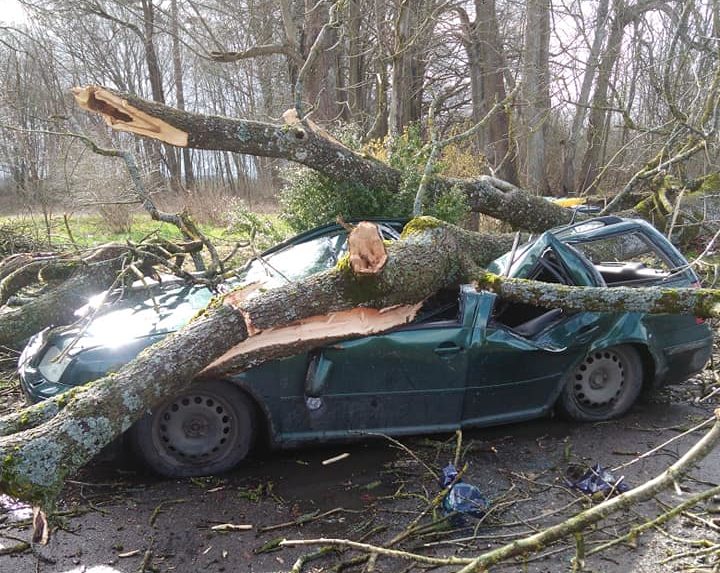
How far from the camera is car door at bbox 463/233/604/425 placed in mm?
4230

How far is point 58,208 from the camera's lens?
38.8 ft

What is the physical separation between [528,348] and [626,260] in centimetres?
258

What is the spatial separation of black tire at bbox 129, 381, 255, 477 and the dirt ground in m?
0.12

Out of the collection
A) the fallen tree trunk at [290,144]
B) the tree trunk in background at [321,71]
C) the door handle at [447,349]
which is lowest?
the door handle at [447,349]

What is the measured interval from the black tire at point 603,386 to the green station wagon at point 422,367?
1 cm

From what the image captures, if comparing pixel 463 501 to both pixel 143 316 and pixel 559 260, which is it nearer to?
pixel 559 260

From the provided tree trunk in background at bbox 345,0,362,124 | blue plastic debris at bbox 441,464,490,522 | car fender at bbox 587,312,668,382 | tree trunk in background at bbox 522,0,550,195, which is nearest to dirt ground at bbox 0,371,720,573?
blue plastic debris at bbox 441,464,490,522

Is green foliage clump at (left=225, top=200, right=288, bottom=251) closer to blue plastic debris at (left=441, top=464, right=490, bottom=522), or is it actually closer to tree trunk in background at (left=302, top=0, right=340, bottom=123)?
blue plastic debris at (left=441, top=464, right=490, bottom=522)

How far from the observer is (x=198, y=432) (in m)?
3.91

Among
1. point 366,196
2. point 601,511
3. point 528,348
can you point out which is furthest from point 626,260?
point 601,511

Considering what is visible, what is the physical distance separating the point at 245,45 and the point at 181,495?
1594cm

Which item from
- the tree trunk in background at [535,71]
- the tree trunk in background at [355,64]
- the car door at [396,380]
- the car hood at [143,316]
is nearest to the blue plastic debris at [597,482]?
the car door at [396,380]

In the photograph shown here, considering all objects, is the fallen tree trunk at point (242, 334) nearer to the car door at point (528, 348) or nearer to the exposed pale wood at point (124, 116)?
the car door at point (528, 348)

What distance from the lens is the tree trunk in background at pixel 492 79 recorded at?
14.4 metres
